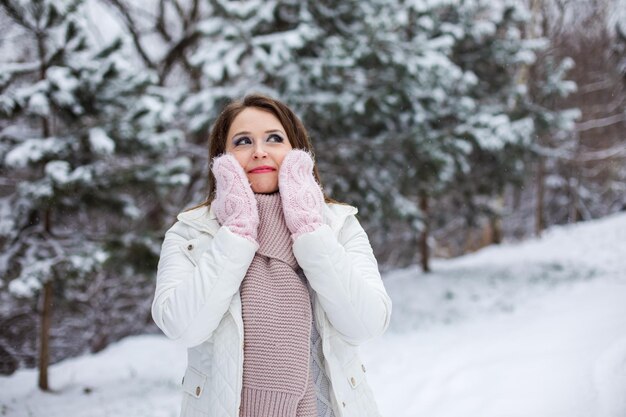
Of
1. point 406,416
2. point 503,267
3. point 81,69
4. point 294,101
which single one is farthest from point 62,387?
point 503,267

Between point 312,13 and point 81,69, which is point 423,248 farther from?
point 81,69

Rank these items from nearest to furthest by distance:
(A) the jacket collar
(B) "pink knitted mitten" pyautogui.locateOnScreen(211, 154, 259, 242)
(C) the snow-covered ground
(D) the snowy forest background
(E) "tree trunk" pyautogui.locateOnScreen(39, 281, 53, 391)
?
1. (B) "pink knitted mitten" pyautogui.locateOnScreen(211, 154, 259, 242)
2. (A) the jacket collar
3. (C) the snow-covered ground
4. (D) the snowy forest background
5. (E) "tree trunk" pyautogui.locateOnScreen(39, 281, 53, 391)

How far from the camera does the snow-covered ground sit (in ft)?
11.8

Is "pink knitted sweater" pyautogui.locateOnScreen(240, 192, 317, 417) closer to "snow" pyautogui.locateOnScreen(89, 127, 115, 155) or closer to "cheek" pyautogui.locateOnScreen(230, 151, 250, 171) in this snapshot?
"cheek" pyautogui.locateOnScreen(230, 151, 250, 171)

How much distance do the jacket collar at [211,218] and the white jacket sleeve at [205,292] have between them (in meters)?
0.24

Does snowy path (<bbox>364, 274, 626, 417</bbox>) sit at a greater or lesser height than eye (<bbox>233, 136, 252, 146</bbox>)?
lesser

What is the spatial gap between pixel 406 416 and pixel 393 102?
14.5ft

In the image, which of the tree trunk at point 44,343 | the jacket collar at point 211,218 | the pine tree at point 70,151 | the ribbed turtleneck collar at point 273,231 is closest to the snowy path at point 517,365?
the jacket collar at point 211,218

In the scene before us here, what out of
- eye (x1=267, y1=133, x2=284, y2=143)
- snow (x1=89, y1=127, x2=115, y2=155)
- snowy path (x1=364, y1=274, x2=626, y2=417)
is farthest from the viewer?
snow (x1=89, y1=127, x2=115, y2=155)

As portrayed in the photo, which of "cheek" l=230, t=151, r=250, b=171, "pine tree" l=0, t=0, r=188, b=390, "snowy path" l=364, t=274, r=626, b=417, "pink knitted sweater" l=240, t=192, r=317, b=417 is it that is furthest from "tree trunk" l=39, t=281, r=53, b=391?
"pink knitted sweater" l=240, t=192, r=317, b=417

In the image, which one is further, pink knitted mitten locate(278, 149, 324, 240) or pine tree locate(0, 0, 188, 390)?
pine tree locate(0, 0, 188, 390)

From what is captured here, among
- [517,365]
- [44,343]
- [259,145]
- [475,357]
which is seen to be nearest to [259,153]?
[259,145]

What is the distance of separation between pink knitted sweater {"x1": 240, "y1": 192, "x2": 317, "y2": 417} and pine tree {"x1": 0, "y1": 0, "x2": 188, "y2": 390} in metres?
3.79

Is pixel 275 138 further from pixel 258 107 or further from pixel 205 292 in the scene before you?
pixel 205 292
